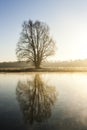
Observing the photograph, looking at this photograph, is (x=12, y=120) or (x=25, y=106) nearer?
(x=12, y=120)

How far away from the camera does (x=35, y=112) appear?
31.3ft

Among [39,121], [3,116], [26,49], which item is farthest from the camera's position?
[26,49]

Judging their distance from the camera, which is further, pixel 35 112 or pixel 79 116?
pixel 35 112

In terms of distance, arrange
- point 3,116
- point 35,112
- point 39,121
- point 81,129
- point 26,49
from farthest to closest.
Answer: point 26,49 < point 35,112 < point 3,116 < point 39,121 < point 81,129

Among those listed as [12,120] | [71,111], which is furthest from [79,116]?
[12,120]

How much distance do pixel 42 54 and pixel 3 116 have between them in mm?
42955

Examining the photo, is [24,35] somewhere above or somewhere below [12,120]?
above

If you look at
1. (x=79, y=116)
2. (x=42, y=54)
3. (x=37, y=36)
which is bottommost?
(x=79, y=116)

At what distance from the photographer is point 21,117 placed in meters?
8.60

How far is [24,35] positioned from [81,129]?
46128 millimetres

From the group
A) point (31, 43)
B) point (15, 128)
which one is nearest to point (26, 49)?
point (31, 43)

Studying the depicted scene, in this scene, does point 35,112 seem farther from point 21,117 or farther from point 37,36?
point 37,36

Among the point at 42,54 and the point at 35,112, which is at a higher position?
the point at 42,54

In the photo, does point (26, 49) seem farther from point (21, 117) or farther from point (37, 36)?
point (21, 117)
